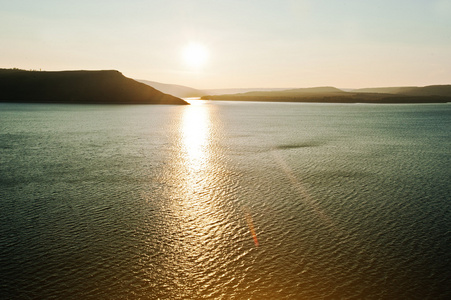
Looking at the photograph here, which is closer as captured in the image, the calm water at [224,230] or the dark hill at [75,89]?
the calm water at [224,230]

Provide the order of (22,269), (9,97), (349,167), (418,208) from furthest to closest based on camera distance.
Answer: (9,97) < (349,167) < (418,208) < (22,269)

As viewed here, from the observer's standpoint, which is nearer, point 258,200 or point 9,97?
point 258,200

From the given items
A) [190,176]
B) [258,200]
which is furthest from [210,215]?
[190,176]

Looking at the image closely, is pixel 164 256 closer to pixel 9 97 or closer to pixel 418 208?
pixel 418 208

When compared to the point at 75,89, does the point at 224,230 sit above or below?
below

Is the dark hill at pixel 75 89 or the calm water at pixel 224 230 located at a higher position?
the dark hill at pixel 75 89

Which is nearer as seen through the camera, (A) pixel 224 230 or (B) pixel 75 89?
(A) pixel 224 230

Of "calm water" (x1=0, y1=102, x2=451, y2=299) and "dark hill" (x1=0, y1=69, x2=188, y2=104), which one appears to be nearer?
"calm water" (x1=0, y1=102, x2=451, y2=299)

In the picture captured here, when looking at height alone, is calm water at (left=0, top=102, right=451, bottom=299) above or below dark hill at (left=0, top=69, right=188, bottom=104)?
below
